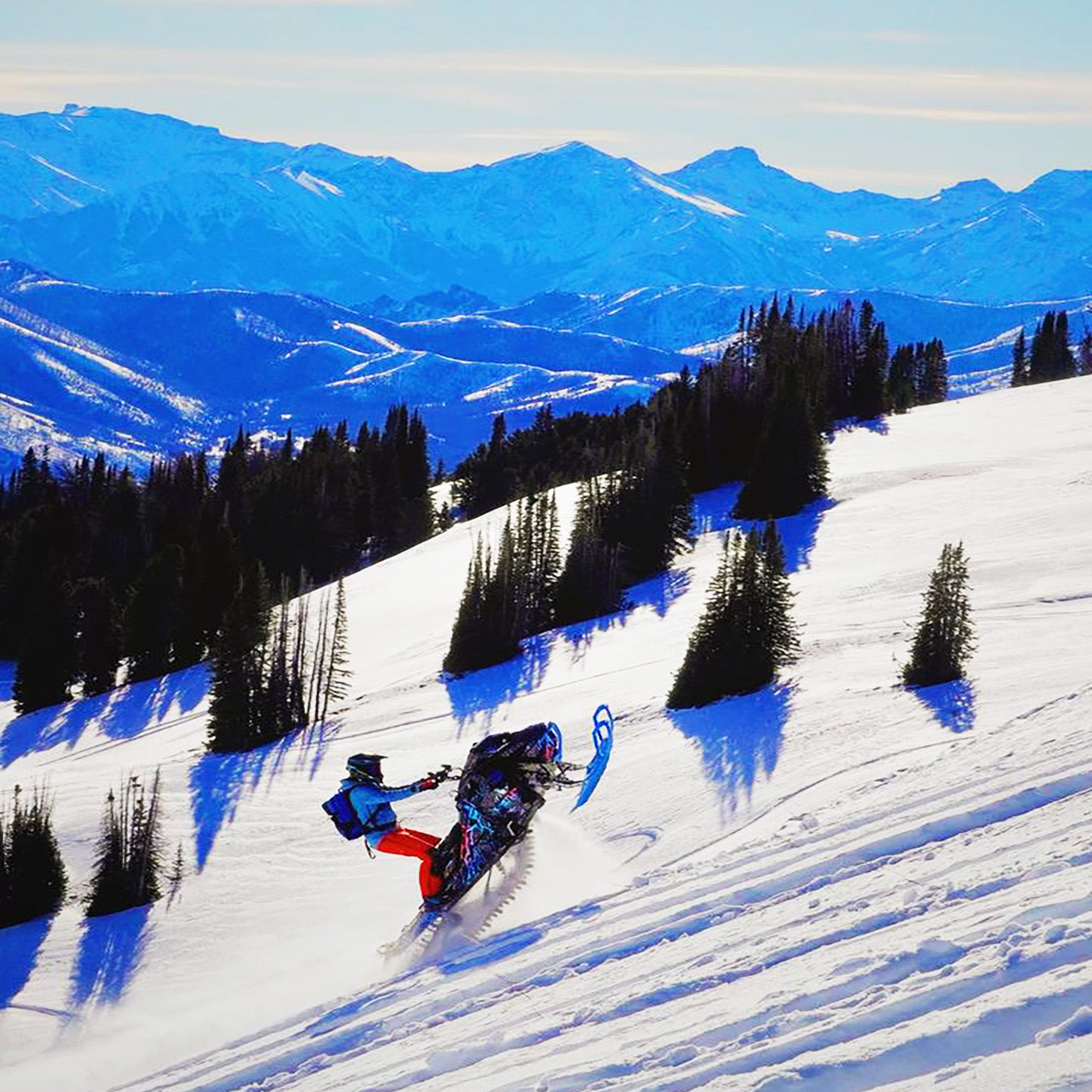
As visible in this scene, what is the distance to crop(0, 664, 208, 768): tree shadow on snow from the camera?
45000 millimetres

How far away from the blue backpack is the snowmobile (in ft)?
3.76

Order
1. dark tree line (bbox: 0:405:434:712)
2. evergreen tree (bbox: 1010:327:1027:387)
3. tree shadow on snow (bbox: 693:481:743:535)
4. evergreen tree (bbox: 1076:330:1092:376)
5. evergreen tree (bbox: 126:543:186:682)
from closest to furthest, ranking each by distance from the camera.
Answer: tree shadow on snow (bbox: 693:481:743:535) < evergreen tree (bbox: 126:543:186:682) < dark tree line (bbox: 0:405:434:712) < evergreen tree (bbox: 1076:330:1092:376) < evergreen tree (bbox: 1010:327:1027:387)

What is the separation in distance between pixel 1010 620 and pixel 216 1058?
1938cm

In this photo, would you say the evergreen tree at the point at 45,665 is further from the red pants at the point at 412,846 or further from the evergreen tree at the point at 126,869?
the red pants at the point at 412,846

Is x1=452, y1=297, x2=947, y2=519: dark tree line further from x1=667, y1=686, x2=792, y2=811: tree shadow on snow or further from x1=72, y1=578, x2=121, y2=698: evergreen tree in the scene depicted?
x1=667, y1=686, x2=792, y2=811: tree shadow on snow

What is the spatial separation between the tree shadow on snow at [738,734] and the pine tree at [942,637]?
8.30 ft

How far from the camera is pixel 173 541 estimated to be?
73.4m

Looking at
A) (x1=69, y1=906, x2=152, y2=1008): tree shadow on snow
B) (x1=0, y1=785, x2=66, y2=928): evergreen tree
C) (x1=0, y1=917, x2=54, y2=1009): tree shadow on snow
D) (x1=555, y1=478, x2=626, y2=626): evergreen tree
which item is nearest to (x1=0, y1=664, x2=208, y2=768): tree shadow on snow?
(x1=555, y1=478, x2=626, y2=626): evergreen tree

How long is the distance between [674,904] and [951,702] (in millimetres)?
8663

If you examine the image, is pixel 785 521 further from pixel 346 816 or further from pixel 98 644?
pixel 346 816

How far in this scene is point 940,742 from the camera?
19.0 meters

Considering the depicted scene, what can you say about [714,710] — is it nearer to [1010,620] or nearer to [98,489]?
[1010,620]

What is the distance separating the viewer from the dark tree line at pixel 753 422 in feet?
170

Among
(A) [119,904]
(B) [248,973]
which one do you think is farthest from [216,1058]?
(A) [119,904]
